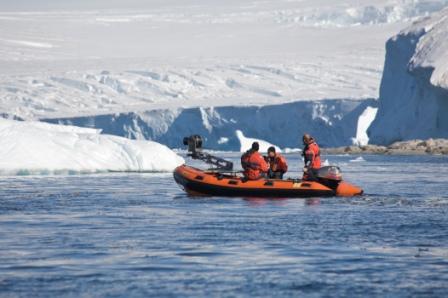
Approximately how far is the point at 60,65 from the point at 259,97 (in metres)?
25.5

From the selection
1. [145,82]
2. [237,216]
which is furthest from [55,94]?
[237,216]

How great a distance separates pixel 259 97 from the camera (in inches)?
3735

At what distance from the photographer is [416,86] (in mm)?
71750

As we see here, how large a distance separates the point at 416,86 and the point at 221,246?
57.6m

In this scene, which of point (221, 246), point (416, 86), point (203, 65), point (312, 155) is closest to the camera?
point (221, 246)

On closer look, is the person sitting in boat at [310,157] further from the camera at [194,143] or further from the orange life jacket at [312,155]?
the camera at [194,143]

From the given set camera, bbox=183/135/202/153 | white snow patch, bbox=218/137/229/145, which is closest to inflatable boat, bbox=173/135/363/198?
camera, bbox=183/135/202/153

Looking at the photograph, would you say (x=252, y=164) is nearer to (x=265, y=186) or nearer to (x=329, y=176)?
(x=265, y=186)

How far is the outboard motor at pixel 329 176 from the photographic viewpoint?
81.3 feet

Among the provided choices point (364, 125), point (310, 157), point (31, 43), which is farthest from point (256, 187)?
point (31, 43)

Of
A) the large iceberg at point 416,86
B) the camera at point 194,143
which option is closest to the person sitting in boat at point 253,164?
the camera at point 194,143

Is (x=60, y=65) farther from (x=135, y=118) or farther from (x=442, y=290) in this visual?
(x=442, y=290)

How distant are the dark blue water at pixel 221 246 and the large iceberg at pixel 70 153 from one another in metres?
7.55

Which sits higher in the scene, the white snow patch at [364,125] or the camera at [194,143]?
the camera at [194,143]
